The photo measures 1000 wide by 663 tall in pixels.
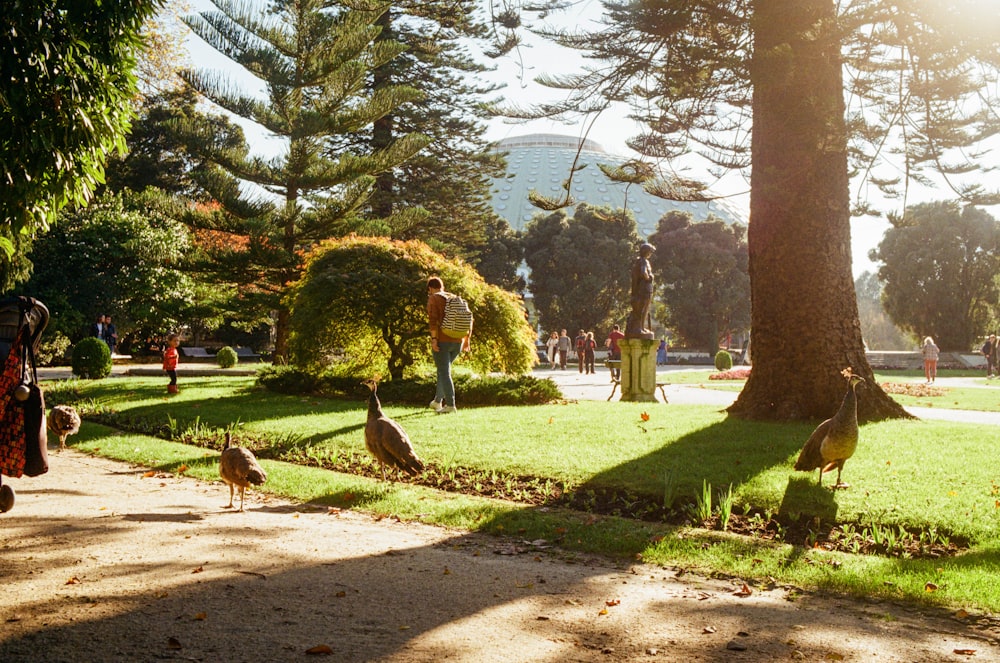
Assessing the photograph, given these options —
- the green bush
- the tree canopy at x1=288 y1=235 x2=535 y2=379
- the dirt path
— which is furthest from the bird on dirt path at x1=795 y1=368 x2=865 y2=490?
the tree canopy at x1=288 y1=235 x2=535 y2=379

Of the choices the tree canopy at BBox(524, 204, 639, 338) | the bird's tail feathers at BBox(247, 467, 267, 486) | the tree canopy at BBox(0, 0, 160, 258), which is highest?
the tree canopy at BBox(524, 204, 639, 338)

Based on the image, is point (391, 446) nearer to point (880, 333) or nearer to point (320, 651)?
point (320, 651)

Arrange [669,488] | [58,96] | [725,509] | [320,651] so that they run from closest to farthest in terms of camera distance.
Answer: [320,651] → [725,509] → [669,488] → [58,96]

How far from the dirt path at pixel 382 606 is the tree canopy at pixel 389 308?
7600mm

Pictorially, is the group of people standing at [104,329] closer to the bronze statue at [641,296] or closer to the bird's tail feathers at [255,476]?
the bronze statue at [641,296]

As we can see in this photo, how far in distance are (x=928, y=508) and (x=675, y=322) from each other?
4201 centimetres

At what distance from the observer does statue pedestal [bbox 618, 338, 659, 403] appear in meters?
12.8

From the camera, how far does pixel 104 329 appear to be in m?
21.8

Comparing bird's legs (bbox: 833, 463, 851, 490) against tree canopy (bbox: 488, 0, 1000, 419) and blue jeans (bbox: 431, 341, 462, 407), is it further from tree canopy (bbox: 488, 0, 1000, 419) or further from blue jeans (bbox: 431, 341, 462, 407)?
blue jeans (bbox: 431, 341, 462, 407)

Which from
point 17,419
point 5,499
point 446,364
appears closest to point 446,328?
point 446,364

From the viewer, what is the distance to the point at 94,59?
6.41 m

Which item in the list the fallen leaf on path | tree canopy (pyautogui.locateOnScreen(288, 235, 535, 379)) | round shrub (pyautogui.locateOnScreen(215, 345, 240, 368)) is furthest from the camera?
round shrub (pyautogui.locateOnScreen(215, 345, 240, 368))

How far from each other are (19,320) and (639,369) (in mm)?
10007

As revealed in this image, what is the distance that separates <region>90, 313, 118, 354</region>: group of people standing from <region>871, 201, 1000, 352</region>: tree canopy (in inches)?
1403
